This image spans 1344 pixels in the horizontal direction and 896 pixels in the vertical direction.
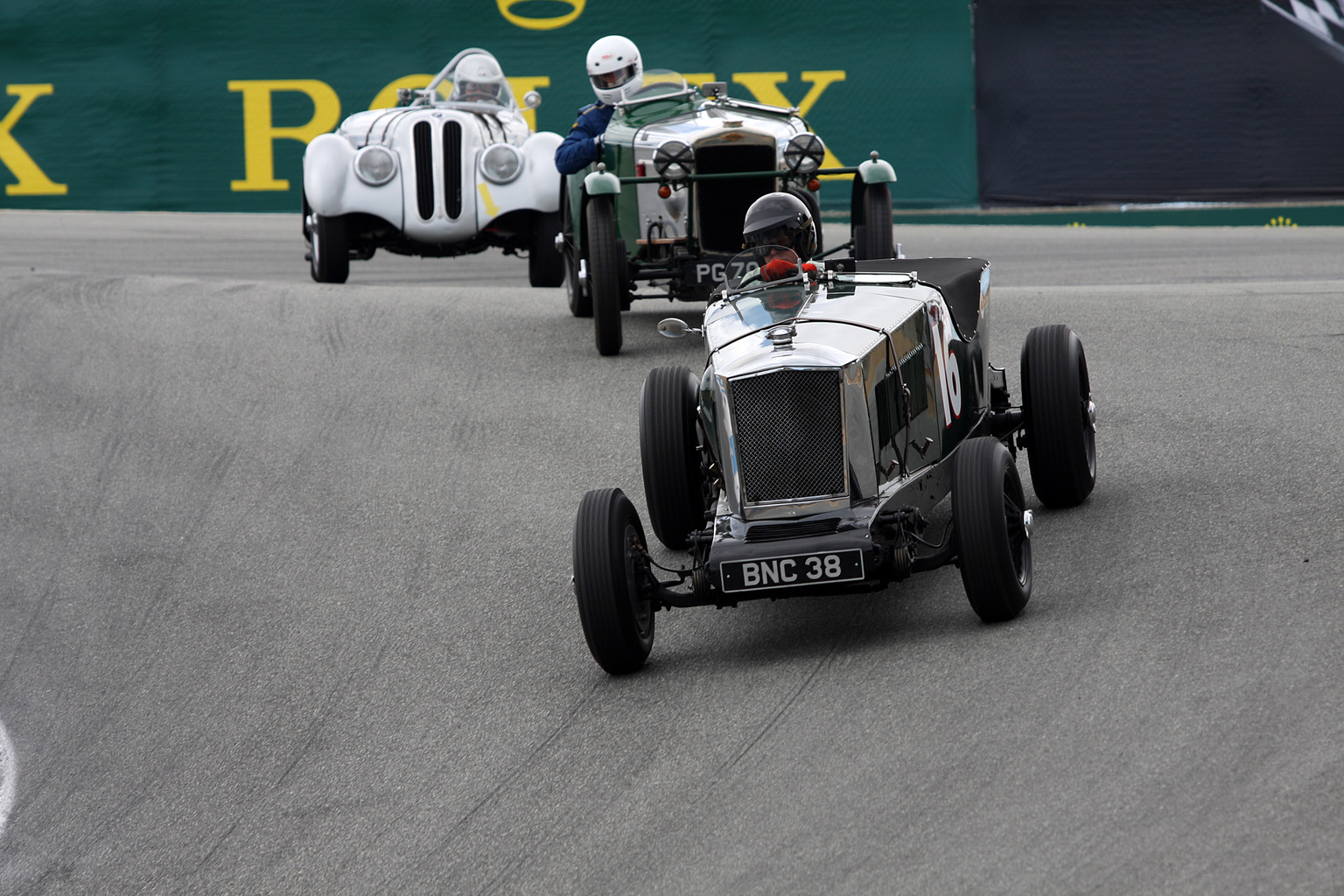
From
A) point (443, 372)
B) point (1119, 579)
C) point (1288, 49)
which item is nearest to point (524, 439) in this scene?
point (443, 372)

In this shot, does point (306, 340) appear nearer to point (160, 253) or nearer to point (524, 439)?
point (524, 439)

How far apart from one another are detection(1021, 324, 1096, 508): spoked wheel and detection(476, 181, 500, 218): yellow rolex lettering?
25.5 feet

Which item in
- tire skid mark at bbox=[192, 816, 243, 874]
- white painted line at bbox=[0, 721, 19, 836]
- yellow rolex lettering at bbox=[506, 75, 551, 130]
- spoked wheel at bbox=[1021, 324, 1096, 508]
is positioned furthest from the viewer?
yellow rolex lettering at bbox=[506, 75, 551, 130]

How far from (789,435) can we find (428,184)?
351 inches

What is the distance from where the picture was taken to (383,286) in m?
14.0

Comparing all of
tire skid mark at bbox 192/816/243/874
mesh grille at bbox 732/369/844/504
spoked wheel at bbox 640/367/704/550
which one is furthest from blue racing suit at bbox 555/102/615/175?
tire skid mark at bbox 192/816/243/874

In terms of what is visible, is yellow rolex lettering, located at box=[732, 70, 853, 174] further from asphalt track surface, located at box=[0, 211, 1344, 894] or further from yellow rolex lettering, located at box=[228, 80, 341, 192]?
asphalt track surface, located at box=[0, 211, 1344, 894]

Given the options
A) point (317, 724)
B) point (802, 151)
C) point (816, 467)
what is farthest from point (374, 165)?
point (816, 467)

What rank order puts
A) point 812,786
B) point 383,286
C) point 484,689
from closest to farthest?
point 812,786, point 484,689, point 383,286

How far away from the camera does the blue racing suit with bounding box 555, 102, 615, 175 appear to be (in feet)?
38.5

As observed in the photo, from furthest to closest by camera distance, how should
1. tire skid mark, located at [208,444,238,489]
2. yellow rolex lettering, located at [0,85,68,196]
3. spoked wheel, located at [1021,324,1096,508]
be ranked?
1. yellow rolex lettering, located at [0,85,68,196]
2. tire skid mark, located at [208,444,238,489]
3. spoked wheel, located at [1021,324,1096,508]

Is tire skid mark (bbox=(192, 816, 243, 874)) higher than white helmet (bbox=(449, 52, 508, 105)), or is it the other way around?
white helmet (bbox=(449, 52, 508, 105))

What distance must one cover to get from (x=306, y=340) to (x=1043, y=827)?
320 inches

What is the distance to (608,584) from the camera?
5.50 metres
